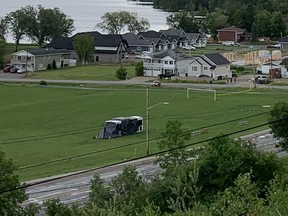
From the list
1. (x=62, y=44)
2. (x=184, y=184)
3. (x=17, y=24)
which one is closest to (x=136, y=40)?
(x=62, y=44)

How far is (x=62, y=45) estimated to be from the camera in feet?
149

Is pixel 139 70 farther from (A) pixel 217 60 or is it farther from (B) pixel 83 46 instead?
(B) pixel 83 46

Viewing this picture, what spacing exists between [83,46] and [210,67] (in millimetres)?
10394

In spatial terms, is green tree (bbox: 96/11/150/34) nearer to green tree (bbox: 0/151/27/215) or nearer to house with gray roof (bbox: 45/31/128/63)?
house with gray roof (bbox: 45/31/128/63)

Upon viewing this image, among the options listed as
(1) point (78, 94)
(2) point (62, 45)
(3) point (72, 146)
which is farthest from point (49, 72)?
(3) point (72, 146)

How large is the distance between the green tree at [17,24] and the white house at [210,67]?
17.7 m

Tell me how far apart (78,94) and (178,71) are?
9.25 meters

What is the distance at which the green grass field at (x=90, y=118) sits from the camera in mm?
16453

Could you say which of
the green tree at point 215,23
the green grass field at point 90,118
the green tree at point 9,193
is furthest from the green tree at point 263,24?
the green tree at point 9,193

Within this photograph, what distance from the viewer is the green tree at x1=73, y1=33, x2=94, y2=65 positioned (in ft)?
140

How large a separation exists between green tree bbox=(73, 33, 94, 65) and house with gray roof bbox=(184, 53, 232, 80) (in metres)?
8.76

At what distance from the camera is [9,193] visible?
8641 millimetres

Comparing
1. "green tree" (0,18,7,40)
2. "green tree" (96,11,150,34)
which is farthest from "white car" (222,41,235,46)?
"green tree" (0,18,7,40)

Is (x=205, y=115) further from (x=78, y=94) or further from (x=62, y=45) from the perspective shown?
(x=62, y=45)
